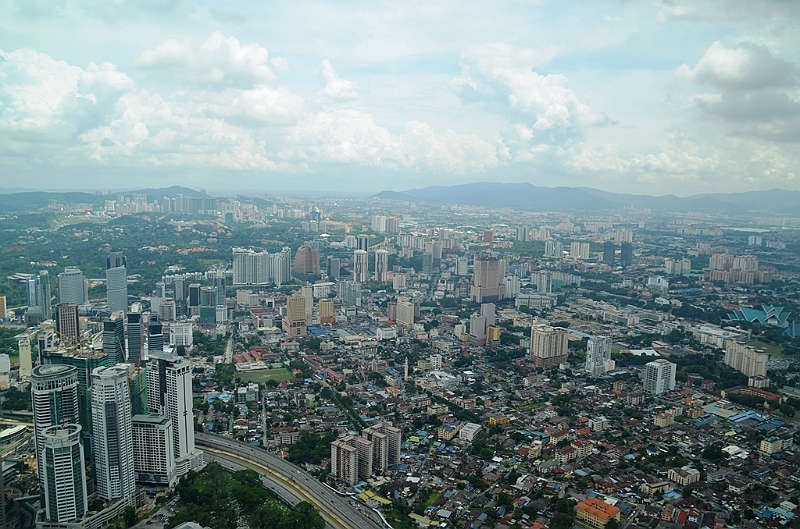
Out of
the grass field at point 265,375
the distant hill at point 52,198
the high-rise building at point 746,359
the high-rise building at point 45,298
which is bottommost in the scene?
the grass field at point 265,375

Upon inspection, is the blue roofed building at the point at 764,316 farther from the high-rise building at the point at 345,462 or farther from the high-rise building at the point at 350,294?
the high-rise building at the point at 345,462

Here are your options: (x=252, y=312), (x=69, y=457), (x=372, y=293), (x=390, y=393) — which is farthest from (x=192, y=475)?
(x=372, y=293)

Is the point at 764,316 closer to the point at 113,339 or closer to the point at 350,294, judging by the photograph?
the point at 350,294

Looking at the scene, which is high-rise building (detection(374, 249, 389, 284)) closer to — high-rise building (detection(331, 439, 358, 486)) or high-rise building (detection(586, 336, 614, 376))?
high-rise building (detection(586, 336, 614, 376))

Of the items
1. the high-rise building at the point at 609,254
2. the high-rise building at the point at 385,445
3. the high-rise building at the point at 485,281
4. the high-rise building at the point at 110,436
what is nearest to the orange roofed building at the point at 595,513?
the high-rise building at the point at 385,445

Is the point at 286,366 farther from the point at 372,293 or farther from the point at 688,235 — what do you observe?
the point at 688,235

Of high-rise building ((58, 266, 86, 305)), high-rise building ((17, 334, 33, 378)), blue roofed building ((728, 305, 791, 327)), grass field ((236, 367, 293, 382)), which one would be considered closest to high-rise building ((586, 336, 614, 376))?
blue roofed building ((728, 305, 791, 327))

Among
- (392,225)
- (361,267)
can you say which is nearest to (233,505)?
(361,267)
